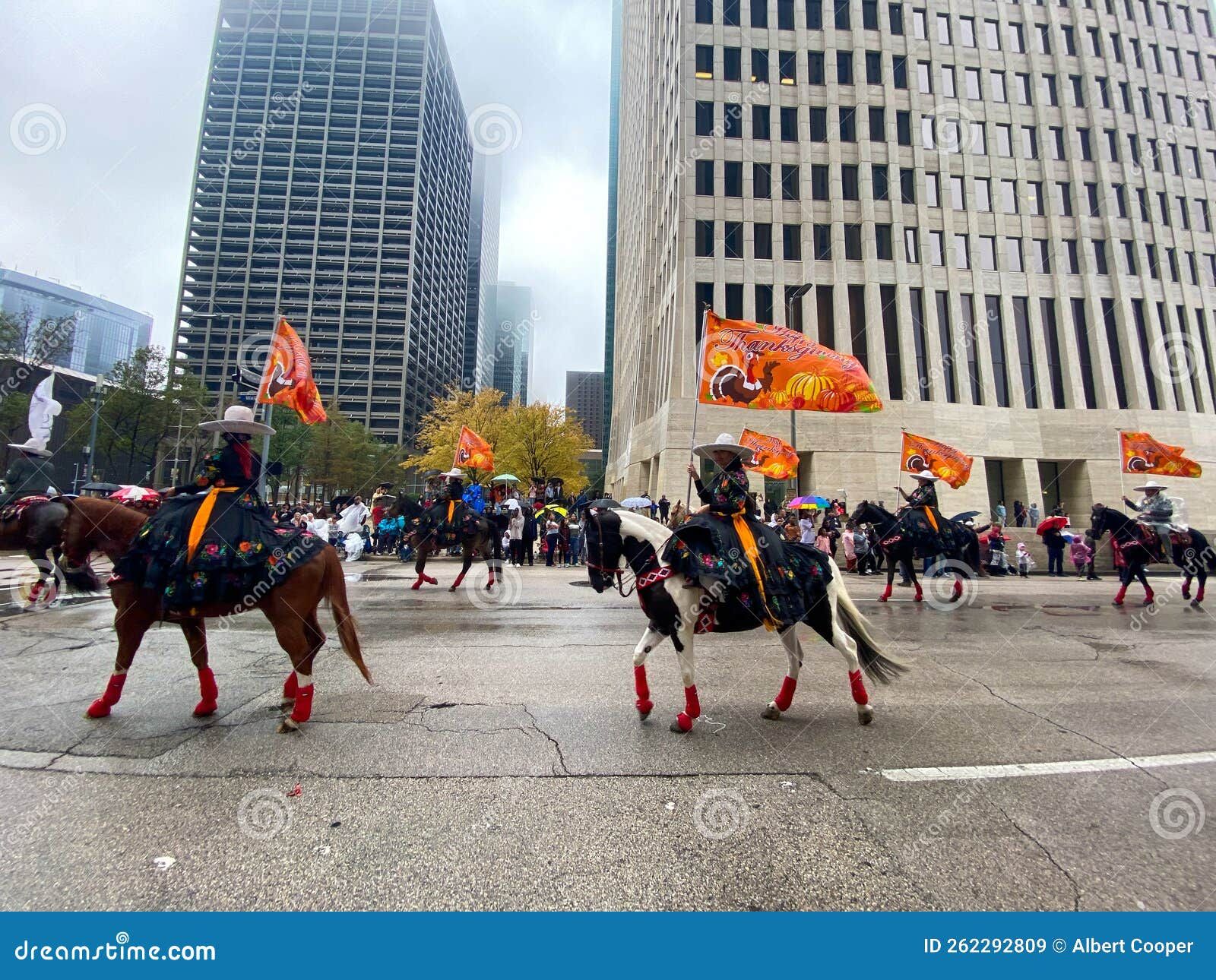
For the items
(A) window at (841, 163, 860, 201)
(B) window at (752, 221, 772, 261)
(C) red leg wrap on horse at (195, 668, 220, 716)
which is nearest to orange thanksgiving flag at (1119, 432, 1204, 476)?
(B) window at (752, 221, 772, 261)

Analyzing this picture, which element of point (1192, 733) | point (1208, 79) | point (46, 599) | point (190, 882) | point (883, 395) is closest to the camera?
point (190, 882)

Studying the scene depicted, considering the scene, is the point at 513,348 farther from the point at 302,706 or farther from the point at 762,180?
the point at 302,706

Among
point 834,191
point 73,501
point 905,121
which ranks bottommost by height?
point 73,501

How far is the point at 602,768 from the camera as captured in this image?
143 inches

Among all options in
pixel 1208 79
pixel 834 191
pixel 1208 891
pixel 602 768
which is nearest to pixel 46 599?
pixel 602 768

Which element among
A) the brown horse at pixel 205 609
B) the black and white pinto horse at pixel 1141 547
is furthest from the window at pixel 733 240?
the brown horse at pixel 205 609

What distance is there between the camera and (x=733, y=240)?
101ft

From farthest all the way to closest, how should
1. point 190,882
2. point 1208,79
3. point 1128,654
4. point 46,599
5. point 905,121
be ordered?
point 1208,79 < point 905,121 < point 46,599 < point 1128,654 < point 190,882

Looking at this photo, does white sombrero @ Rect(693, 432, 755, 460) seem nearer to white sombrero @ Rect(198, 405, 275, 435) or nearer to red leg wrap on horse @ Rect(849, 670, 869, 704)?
red leg wrap on horse @ Rect(849, 670, 869, 704)

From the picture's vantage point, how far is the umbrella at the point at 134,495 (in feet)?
17.9

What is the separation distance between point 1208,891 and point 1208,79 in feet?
191

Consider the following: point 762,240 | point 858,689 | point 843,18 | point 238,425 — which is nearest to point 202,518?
point 238,425

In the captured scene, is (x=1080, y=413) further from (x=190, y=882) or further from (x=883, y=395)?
(x=190, y=882)
